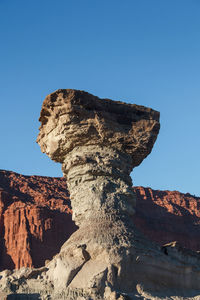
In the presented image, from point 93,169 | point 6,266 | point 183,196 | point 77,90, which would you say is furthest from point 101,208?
point 183,196

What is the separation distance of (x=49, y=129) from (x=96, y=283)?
174 inches

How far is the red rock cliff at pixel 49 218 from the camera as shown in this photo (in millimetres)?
48562

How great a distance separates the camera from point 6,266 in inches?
1857

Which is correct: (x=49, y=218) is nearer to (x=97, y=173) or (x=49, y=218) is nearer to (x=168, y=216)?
(x=168, y=216)

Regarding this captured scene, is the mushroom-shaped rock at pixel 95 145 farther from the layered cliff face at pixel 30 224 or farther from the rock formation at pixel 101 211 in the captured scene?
the layered cliff face at pixel 30 224

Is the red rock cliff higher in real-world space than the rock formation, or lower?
higher

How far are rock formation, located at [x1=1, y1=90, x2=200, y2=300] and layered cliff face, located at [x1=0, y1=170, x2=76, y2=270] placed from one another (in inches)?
1311

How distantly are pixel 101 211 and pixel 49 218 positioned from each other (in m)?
39.4

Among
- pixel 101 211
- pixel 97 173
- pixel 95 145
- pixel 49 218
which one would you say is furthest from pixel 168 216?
pixel 101 211

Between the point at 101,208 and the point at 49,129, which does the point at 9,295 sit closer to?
the point at 101,208

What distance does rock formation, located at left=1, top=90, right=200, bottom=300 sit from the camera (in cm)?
1157

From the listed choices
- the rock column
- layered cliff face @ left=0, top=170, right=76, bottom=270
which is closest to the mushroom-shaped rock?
the rock column

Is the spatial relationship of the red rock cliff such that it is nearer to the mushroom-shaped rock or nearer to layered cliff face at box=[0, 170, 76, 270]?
layered cliff face at box=[0, 170, 76, 270]

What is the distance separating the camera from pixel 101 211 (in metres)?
12.7
